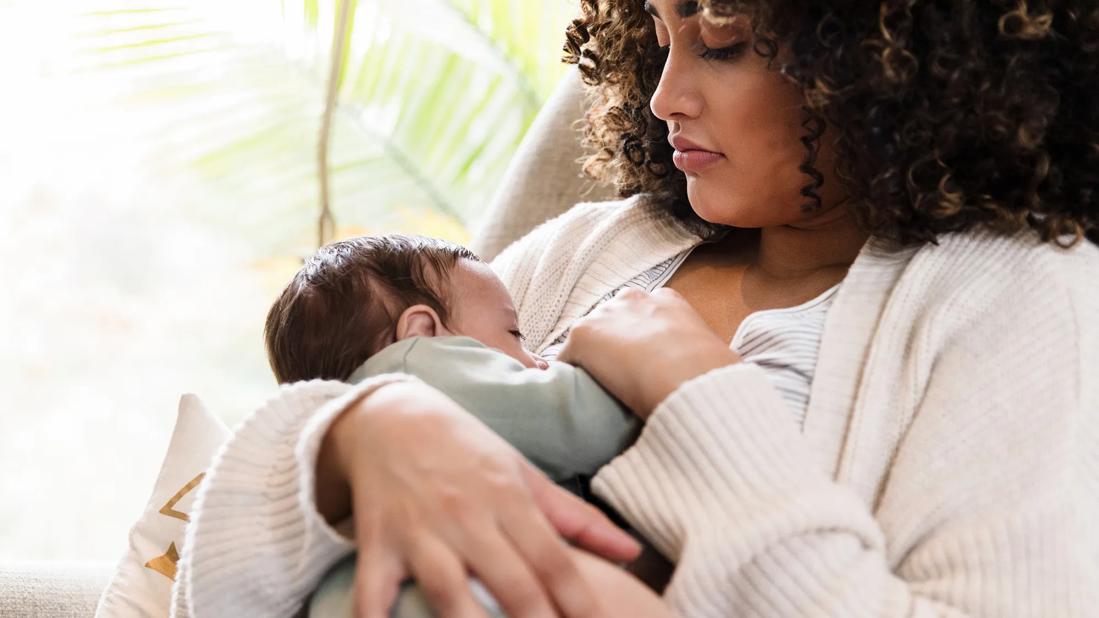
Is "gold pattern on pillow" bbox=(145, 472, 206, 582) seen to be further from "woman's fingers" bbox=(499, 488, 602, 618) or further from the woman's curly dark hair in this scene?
the woman's curly dark hair

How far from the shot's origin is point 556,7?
2479 mm

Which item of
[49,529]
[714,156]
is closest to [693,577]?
[714,156]

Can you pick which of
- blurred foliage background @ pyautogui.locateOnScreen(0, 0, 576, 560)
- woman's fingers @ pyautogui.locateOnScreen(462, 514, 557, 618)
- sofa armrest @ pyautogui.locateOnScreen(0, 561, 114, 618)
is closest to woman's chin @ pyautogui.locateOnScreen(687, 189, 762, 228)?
woman's fingers @ pyautogui.locateOnScreen(462, 514, 557, 618)

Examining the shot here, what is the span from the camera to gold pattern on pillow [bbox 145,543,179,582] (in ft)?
4.88

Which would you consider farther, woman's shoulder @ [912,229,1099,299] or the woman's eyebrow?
the woman's eyebrow

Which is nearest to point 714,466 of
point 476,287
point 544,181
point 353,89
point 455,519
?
point 455,519

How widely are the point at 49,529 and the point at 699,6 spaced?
3.11 metres

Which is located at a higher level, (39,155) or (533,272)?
(533,272)

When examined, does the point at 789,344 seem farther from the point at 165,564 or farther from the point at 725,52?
the point at 165,564

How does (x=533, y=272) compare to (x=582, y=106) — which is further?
(x=582, y=106)

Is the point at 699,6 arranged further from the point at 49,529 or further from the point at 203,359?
the point at 49,529

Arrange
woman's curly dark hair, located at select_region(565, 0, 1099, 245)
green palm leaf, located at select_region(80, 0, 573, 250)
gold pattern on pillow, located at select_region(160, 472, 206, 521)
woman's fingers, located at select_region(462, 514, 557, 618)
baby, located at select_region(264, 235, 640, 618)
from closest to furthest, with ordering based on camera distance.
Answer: woman's fingers, located at select_region(462, 514, 557, 618), baby, located at select_region(264, 235, 640, 618), woman's curly dark hair, located at select_region(565, 0, 1099, 245), gold pattern on pillow, located at select_region(160, 472, 206, 521), green palm leaf, located at select_region(80, 0, 573, 250)

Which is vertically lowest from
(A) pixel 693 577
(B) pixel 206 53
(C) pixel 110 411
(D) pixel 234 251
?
(C) pixel 110 411

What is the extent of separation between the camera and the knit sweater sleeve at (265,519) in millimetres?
1004
